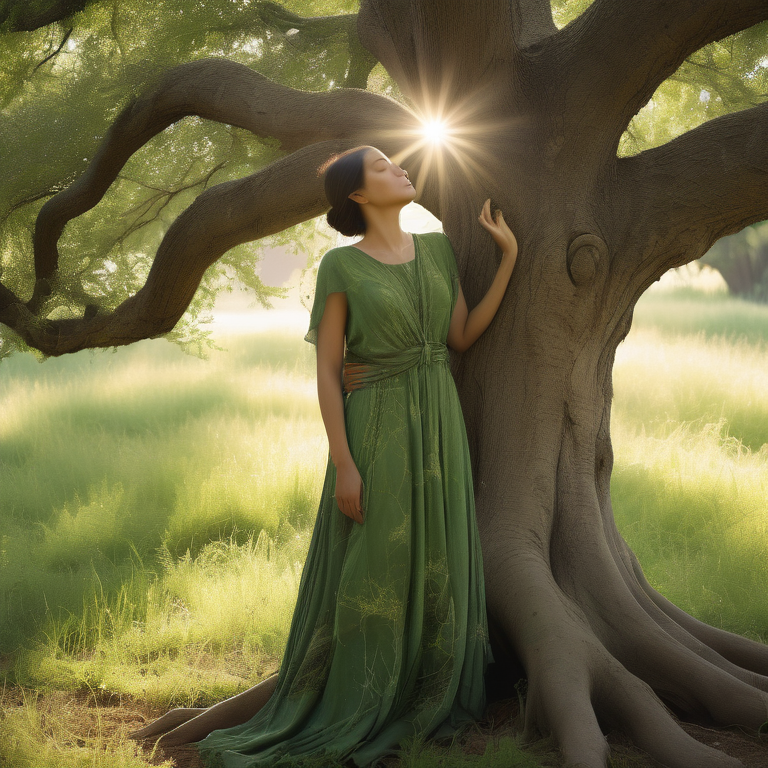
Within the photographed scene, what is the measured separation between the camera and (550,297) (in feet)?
10.6

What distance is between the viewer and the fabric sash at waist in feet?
9.62

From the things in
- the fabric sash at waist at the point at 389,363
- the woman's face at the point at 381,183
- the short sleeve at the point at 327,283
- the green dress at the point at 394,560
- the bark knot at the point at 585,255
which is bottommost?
the green dress at the point at 394,560

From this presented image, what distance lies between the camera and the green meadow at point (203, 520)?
411cm

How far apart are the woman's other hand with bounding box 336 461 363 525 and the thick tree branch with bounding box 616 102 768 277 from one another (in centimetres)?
157

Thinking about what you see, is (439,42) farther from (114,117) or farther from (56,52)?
(56,52)

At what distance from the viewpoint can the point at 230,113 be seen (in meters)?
3.96

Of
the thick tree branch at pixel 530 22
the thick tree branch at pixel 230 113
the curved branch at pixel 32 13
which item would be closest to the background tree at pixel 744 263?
the thick tree branch at pixel 530 22

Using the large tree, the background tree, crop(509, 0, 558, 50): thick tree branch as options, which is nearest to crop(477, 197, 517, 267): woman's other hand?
the large tree

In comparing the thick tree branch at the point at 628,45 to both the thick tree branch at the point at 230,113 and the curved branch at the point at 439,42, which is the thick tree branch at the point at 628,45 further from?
the thick tree branch at the point at 230,113

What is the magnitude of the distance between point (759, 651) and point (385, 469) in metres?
2.01

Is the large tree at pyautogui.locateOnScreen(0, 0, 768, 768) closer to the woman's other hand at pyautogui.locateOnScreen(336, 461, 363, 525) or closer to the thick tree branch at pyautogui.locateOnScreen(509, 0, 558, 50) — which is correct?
the thick tree branch at pyautogui.locateOnScreen(509, 0, 558, 50)

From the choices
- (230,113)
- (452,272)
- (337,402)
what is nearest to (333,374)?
(337,402)

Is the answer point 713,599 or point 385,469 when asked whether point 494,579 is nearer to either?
point 385,469

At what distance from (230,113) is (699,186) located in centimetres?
233
